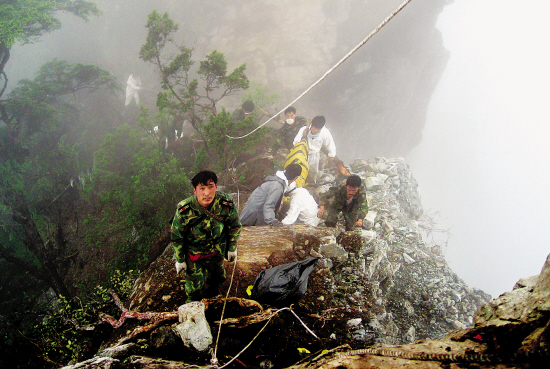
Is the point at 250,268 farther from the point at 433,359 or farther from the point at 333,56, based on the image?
the point at 333,56

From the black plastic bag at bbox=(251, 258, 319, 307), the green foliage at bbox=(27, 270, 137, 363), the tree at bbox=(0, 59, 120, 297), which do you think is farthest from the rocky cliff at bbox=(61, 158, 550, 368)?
the tree at bbox=(0, 59, 120, 297)

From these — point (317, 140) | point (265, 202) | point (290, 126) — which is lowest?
point (265, 202)

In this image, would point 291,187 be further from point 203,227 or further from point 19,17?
point 19,17

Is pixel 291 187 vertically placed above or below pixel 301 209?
above

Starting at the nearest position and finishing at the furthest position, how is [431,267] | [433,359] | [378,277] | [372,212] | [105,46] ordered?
[433,359]
[378,277]
[431,267]
[372,212]
[105,46]

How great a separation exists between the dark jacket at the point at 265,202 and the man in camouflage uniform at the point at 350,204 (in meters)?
1.34

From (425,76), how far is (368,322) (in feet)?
76.9

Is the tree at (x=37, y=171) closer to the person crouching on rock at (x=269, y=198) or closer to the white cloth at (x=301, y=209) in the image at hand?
the person crouching on rock at (x=269, y=198)

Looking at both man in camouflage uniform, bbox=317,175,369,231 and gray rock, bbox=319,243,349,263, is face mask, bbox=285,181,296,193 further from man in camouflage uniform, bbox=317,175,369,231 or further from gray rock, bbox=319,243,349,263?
gray rock, bbox=319,243,349,263

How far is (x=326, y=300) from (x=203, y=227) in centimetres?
207

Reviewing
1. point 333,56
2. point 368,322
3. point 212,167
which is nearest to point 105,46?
point 333,56

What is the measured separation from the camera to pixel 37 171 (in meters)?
10.6

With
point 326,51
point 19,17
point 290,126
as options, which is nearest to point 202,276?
point 290,126

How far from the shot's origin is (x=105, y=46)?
73.6ft
